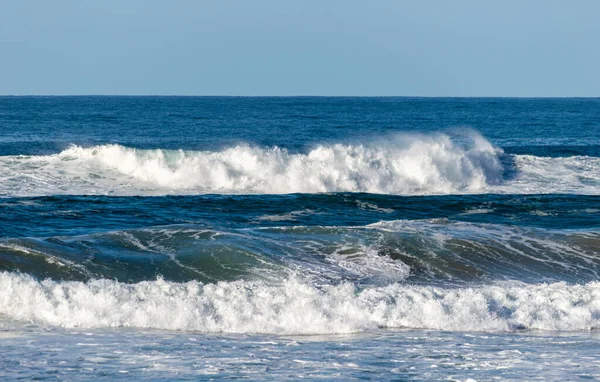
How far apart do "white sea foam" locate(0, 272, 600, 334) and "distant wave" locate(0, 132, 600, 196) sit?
41.7 ft

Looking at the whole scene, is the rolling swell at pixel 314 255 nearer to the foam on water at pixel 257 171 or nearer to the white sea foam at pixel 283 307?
the white sea foam at pixel 283 307

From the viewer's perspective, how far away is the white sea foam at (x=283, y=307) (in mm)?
11719

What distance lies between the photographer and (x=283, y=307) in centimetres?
1218

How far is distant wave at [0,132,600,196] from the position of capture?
2658 centimetres

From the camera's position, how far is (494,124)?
59219mm

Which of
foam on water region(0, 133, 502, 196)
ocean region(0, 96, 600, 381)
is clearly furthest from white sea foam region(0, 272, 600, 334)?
foam on water region(0, 133, 502, 196)

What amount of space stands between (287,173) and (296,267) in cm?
1295

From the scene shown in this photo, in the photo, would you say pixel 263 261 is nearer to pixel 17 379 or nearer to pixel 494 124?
pixel 17 379

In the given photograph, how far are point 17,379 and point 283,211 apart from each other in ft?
42.7

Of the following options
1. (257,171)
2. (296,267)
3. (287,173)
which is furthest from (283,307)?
(257,171)

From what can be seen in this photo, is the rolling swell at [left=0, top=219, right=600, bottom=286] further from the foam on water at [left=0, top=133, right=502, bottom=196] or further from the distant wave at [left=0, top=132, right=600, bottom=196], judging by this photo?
the foam on water at [left=0, top=133, right=502, bottom=196]

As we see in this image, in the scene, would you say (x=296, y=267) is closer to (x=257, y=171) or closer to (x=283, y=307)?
(x=283, y=307)

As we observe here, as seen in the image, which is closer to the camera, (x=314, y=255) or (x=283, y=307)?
(x=283, y=307)

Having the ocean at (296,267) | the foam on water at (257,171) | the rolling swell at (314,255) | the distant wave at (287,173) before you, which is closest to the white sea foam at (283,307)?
the ocean at (296,267)
